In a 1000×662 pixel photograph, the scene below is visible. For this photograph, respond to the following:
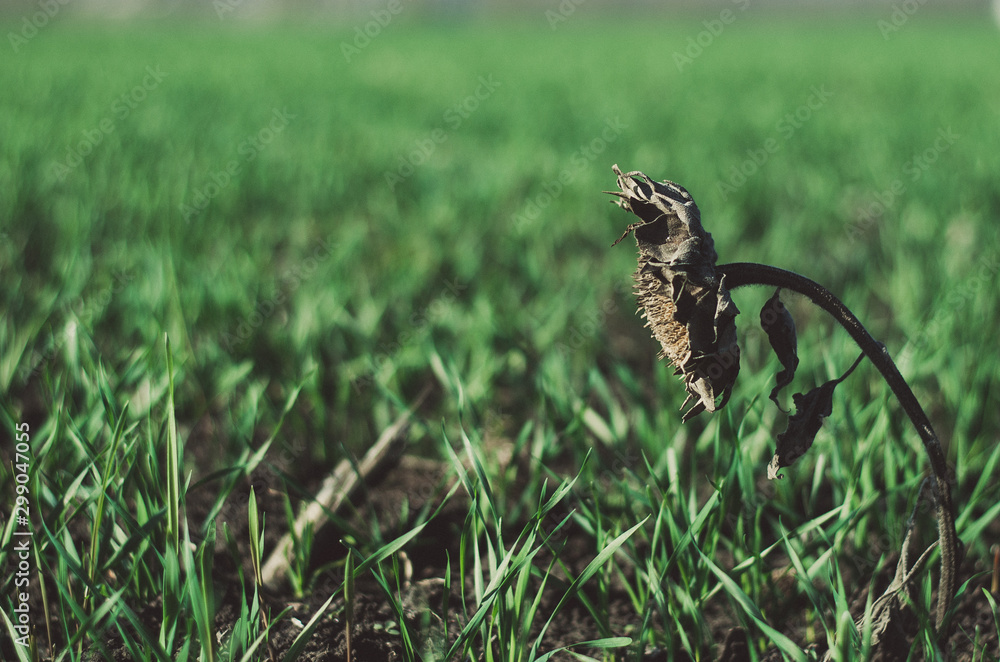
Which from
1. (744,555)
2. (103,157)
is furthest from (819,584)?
(103,157)

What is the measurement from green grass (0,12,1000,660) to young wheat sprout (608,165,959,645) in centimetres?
30

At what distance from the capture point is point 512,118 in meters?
5.84

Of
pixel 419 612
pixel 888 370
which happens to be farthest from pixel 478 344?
pixel 888 370

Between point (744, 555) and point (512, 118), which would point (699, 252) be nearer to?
point (744, 555)

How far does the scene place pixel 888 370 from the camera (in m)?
0.96

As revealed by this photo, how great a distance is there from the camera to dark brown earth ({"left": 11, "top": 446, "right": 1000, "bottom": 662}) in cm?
124

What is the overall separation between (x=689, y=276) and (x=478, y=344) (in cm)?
136

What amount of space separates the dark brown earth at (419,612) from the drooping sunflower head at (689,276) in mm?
490

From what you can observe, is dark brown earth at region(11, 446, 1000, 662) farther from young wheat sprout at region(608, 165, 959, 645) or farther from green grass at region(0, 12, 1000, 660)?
young wheat sprout at region(608, 165, 959, 645)

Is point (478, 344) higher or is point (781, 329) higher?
point (781, 329)

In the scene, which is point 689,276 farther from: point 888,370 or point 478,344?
point 478,344

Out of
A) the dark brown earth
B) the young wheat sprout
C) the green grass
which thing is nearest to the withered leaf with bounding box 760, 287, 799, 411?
the young wheat sprout

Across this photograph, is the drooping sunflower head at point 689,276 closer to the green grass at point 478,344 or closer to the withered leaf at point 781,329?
the withered leaf at point 781,329

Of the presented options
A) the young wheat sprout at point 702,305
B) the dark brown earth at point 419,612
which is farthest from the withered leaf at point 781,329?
the dark brown earth at point 419,612
